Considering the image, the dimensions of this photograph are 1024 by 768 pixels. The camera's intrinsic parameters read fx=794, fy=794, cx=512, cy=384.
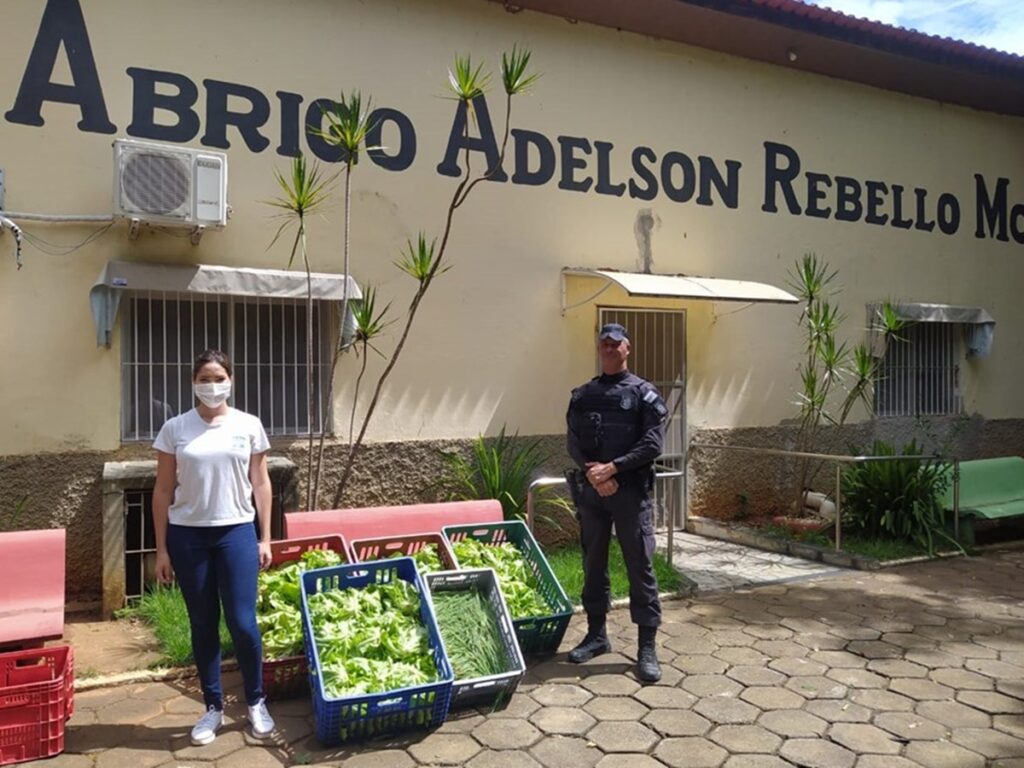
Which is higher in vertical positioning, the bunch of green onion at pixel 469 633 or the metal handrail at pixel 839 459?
the metal handrail at pixel 839 459

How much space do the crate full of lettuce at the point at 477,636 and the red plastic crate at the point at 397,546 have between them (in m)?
0.41

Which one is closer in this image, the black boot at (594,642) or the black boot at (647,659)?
the black boot at (647,659)

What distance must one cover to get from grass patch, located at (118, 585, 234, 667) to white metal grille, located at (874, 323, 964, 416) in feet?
23.8

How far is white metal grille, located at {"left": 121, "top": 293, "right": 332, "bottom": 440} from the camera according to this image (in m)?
5.54

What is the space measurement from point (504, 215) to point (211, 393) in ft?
12.5

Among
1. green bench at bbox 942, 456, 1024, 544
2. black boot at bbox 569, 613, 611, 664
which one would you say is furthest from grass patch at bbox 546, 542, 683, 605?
green bench at bbox 942, 456, 1024, 544

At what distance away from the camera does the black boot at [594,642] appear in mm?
4348

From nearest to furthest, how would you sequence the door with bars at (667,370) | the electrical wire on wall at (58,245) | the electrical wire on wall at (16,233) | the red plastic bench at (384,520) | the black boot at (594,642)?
the black boot at (594,642), the red plastic bench at (384,520), the electrical wire on wall at (16,233), the electrical wire on wall at (58,245), the door with bars at (667,370)

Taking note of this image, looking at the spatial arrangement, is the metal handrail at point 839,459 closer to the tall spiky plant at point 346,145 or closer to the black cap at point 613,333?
the black cap at point 613,333

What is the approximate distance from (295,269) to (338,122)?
1.15 metres

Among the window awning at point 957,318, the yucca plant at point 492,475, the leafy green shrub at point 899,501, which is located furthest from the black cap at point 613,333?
the window awning at point 957,318

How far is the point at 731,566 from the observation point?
250 inches

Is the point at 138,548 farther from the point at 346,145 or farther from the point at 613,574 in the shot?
the point at 613,574

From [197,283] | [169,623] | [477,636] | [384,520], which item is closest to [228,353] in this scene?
[197,283]
